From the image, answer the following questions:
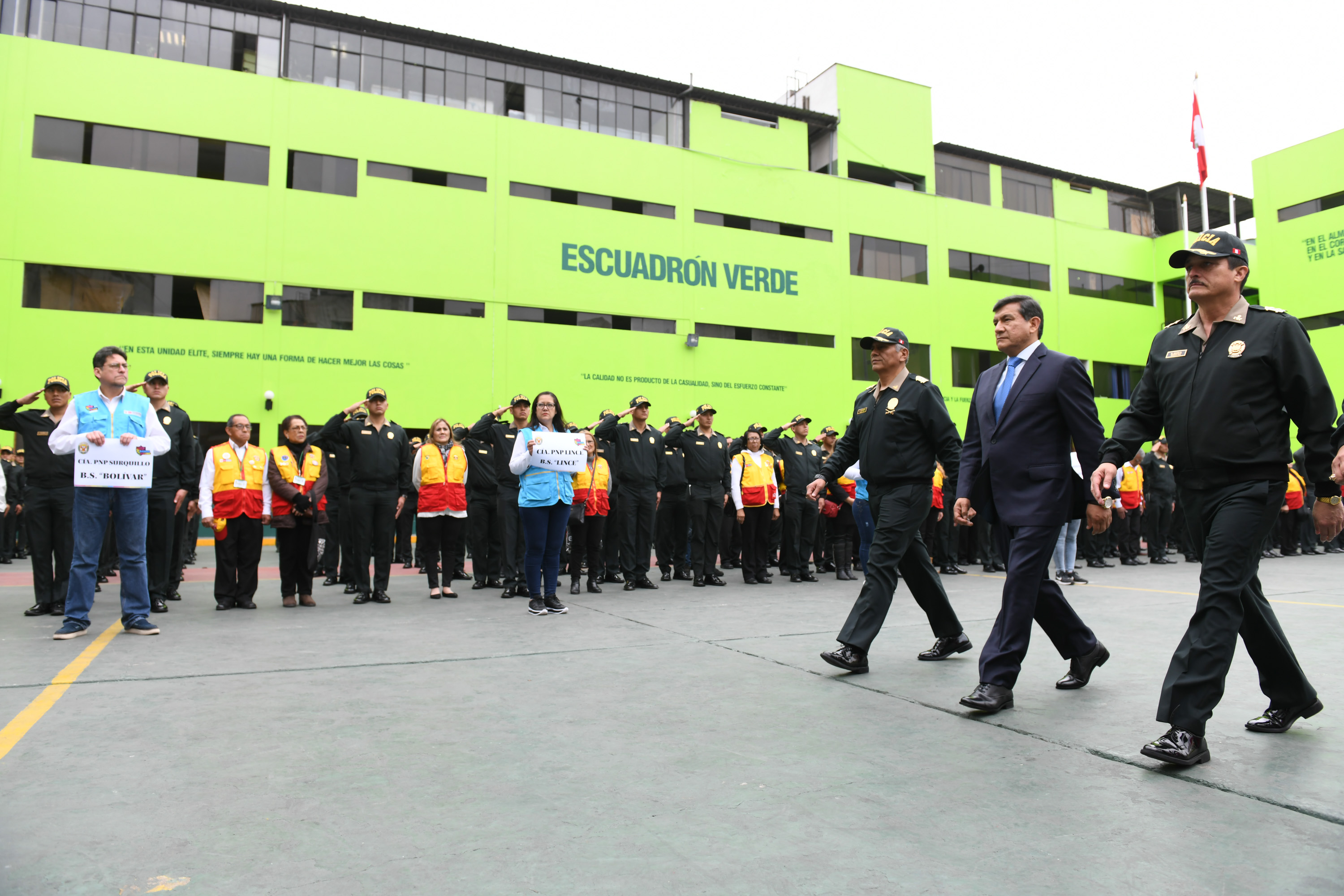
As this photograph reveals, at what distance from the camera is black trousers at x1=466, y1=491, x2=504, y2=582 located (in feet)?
33.8

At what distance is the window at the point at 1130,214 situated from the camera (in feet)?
119

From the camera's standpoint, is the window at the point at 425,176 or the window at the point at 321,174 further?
the window at the point at 425,176

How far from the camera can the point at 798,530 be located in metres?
11.6

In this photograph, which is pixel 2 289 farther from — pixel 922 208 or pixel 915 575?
A: pixel 922 208

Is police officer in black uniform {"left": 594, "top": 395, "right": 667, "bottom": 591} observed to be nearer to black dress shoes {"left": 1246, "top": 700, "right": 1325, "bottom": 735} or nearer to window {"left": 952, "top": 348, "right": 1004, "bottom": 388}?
black dress shoes {"left": 1246, "top": 700, "right": 1325, "bottom": 735}

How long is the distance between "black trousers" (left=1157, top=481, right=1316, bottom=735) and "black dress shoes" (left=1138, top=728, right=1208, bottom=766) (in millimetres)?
32

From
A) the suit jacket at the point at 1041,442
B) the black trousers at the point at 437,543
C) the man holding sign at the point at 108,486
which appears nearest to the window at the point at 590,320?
the black trousers at the point at 437,543

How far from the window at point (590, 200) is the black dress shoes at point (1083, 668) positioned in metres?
22.6

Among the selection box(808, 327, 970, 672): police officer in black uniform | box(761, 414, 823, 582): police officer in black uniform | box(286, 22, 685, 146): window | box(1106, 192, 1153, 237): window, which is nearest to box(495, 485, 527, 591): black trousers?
box(761, 414, 823, 582): police officer in black uniform

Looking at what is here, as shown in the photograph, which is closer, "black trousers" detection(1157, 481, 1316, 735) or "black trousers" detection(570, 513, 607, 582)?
"black trousers" detection(1157, 481, 1316, 735)

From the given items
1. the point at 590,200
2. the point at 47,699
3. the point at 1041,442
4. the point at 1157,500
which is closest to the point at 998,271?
the point at 590,200

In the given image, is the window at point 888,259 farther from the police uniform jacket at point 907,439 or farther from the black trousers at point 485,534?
the police uniform jacket at point 907,439

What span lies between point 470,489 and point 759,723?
24.6 ft

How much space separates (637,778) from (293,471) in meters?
6.83
